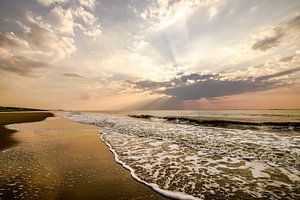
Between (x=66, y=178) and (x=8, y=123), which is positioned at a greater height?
(x=8, y=123)

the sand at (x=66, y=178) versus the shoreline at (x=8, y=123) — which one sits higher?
the shoreline at (x=8, y=123)

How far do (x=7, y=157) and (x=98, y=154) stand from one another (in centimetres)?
401

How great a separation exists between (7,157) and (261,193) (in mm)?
10130

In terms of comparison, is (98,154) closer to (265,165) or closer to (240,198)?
(240,198)

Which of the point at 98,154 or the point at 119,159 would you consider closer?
the point at 119,159

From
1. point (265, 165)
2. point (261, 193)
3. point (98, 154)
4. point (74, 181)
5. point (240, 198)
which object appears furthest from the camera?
point (98, 154)

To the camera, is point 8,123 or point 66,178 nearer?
point 66,178

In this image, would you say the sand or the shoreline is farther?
the shoreline

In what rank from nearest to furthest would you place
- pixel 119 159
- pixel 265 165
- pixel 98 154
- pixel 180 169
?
1. pixel 180 169
2. pixel 265 165
3. pixel 119 159
4. pixel 98 154

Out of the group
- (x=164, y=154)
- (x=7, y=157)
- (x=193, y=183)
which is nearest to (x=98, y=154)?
(x=164, y=154)

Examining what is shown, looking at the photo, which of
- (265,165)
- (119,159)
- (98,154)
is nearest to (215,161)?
(265,165)

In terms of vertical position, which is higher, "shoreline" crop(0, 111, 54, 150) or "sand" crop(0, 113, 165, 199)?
"shoreline" crop(0, 111, 54, 150)

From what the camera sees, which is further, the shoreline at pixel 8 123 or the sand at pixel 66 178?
the shoreline at pixel 8 123

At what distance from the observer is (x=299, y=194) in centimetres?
507
